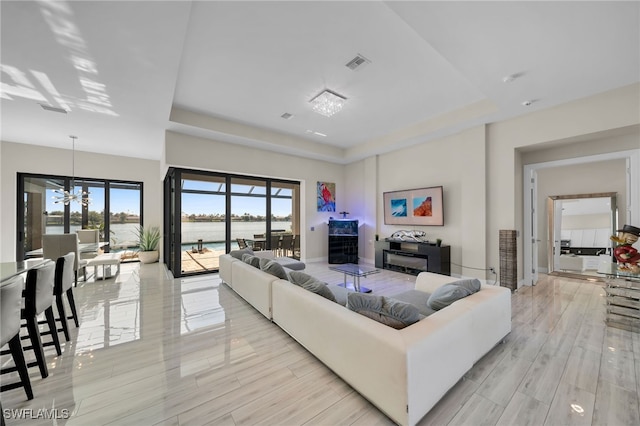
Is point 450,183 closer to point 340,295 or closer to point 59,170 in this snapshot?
point 340,295

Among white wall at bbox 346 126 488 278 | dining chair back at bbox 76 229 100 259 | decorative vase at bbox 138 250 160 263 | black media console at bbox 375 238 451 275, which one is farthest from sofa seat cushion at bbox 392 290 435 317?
dining chair back at bbox 76 229 100 259

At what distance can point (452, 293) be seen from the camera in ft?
7.64

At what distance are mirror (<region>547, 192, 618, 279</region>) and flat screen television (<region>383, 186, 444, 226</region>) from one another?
9.71 ft

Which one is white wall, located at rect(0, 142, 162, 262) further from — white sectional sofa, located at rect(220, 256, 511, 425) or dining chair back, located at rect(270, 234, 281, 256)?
white sectional sofa, located at rect(220, 256, 511, 425)

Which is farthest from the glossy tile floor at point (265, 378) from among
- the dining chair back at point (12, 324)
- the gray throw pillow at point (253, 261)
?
the gray throw pillow at point (253, 261)

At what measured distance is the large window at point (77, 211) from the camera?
584 cm

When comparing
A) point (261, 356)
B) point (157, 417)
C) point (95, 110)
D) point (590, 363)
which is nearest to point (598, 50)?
point (590, 363)

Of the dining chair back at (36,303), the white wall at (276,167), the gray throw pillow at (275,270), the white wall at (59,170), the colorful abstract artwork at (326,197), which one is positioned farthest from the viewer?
the colorful abstract artwork at (326,197)

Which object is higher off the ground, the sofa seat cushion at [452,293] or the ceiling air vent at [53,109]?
the ceiling air vent at [53,109]

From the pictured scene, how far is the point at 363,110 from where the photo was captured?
15.2ft

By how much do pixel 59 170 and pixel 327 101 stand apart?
23.2 feet

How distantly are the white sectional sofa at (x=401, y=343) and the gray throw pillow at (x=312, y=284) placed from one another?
0.08 m

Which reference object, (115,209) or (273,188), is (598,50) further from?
(115,209)

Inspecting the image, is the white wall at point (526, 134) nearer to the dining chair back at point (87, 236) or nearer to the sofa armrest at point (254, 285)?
the sofa armrest at point (254, 285)
